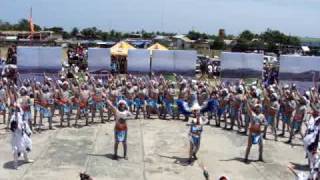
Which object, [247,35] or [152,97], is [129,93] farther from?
[247,35]

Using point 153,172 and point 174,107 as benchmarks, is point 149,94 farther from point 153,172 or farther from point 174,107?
point 153,172

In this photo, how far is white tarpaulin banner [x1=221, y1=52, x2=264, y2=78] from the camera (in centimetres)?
2686

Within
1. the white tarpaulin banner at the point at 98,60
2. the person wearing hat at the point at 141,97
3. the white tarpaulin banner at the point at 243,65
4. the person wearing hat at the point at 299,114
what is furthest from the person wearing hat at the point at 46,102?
the white tarpaulin banner at the point at 243,65

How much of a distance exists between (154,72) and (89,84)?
723 centimetres

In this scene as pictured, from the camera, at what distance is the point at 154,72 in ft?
91.4

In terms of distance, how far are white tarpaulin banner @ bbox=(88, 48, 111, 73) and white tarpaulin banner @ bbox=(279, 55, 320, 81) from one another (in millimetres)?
8462

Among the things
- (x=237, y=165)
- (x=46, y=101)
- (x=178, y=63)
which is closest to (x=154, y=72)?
(x=178, y=63)

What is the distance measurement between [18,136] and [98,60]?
1335 cm

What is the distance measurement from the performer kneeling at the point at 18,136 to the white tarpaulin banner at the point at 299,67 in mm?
15260

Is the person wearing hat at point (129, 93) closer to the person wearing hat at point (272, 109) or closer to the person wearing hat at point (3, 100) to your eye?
the person wearing hat at point (3, 100)

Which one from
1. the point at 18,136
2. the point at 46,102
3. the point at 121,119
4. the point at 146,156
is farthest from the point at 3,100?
the point at 121,119

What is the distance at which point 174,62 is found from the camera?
2792cm

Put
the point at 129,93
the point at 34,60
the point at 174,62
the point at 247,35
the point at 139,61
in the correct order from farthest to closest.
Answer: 1. the point at 247,35
2. the point at 139,61
3. the point at 174,62
4. the point at 34,60
5. the point at 129,93

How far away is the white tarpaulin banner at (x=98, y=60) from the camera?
27.4 m
